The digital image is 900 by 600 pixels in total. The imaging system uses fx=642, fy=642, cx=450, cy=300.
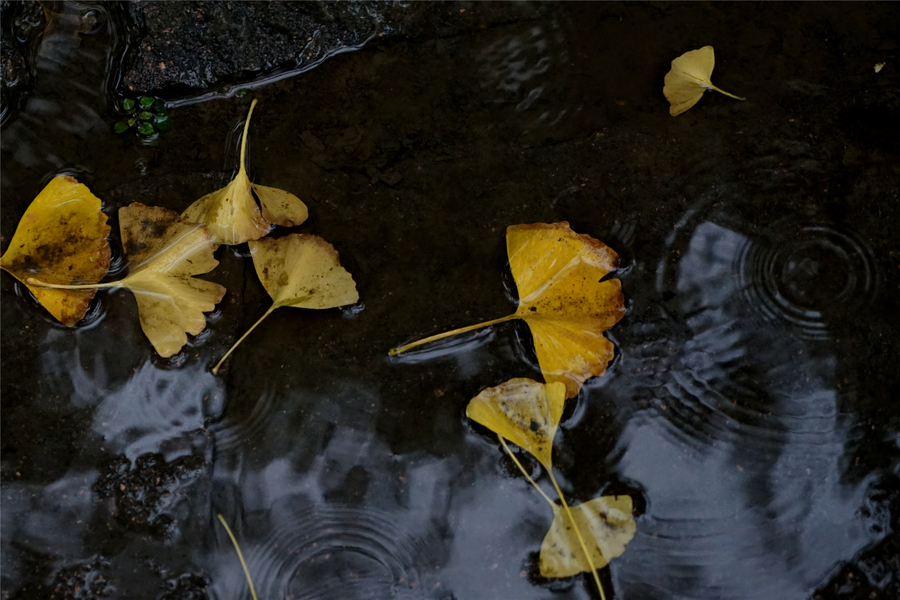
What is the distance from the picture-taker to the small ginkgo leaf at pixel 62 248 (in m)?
1.92

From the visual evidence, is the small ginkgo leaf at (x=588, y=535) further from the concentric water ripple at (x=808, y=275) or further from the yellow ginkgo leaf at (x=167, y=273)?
the yellow ginkgo leaf at (x=167, y=273)

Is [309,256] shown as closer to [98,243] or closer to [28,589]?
[98,243]

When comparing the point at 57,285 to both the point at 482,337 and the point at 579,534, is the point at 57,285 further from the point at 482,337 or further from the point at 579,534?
the point at 579,534

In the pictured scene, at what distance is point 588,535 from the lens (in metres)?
1.82

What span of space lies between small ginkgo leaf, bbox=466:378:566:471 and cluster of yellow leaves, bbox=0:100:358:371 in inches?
19.6

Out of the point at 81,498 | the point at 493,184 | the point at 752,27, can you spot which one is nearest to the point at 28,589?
the point at 81,498

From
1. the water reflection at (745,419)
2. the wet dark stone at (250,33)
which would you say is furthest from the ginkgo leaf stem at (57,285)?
the water reflection at (745,419)

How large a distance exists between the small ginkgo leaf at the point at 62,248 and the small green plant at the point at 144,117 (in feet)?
0.80

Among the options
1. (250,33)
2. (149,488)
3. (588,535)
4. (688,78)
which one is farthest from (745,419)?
(250,33)

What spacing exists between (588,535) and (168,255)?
4.85 feet

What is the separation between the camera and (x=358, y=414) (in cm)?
191

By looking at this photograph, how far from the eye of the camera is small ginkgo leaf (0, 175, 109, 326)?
75.5 inches

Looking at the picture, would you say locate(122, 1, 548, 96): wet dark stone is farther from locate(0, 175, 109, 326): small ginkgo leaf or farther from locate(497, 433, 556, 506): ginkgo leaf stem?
locate(497, 433, 556, 506): ginkgo leaf stem

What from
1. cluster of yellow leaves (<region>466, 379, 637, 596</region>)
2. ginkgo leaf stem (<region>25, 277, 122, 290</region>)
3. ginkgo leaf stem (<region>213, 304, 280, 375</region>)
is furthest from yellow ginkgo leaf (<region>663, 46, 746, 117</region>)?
ginkgo leaf stem (<region>25, 277, 122, 290</region>)
